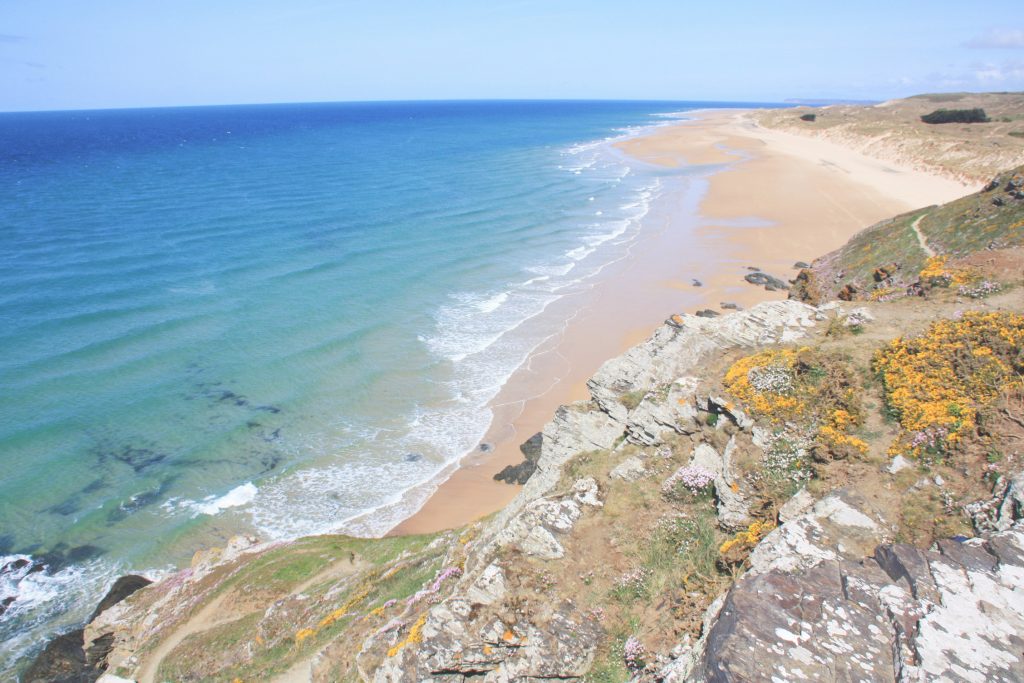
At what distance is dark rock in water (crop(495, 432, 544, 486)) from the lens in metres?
22.8

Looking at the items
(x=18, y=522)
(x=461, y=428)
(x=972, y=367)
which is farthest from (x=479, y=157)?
(x=972, y=367)

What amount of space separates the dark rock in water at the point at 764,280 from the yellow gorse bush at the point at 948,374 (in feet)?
88.6

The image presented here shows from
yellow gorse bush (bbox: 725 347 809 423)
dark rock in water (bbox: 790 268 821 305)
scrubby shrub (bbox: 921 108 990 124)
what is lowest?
dark rock in water (bbox: 790 268 821 305)

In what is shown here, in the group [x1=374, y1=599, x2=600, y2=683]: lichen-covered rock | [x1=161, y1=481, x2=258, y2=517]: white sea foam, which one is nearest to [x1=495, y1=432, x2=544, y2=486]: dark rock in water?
[x1=161, y1=481, x2=258, y2=517]: white sea foam

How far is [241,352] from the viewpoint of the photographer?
3238 cm

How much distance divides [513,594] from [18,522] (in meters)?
21.3

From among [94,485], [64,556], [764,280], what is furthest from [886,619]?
[764,280]

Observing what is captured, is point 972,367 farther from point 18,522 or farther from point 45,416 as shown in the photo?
point 45,416

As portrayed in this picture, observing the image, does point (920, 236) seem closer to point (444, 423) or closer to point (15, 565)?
point (444, 423)

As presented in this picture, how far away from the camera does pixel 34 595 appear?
18578 millimetres

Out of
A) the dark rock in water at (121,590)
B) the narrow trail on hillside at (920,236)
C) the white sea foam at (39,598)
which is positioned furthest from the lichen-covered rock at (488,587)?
the narrow trail on hillside at (920,236)

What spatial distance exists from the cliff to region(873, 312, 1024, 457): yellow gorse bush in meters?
0.05

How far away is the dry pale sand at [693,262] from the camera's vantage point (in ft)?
80.1

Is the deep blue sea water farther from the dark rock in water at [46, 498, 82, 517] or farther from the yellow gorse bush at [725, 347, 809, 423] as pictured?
the yellow gorse bush at [725, 347, 809, 423]
